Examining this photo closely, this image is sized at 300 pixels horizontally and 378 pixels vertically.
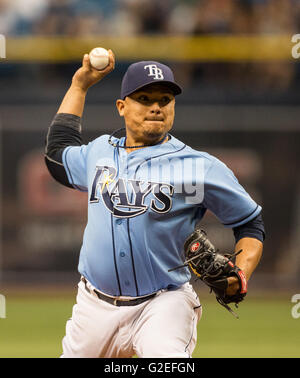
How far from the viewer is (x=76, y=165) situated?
422 centimetres

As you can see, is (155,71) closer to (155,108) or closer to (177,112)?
(155,108)

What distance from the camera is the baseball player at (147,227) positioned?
12.5ft

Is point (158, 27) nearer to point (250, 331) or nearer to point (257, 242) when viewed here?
point (250, 331)

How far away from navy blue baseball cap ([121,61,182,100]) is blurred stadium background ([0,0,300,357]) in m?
5.76

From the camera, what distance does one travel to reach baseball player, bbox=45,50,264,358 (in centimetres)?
381

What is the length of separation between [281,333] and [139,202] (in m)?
4.19

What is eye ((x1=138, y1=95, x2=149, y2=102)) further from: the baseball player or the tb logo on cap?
the tb logo on cap

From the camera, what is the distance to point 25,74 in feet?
34.7

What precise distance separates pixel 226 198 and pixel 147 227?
1.35ft

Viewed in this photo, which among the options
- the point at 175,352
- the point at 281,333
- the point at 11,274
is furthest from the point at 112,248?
the point at 11,274

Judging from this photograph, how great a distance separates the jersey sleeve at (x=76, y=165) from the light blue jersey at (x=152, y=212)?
24cm

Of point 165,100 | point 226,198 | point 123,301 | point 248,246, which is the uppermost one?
point 165,100

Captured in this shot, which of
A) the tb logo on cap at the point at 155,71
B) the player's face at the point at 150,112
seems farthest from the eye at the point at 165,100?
the tb logo on cap at the point at 155,71

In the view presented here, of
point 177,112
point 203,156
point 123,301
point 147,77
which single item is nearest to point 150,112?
point 147,77
